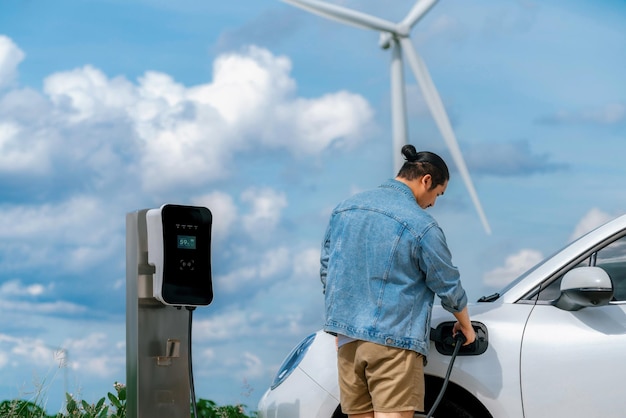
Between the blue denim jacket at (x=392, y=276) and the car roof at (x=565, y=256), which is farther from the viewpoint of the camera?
the car roof at (x=565, y=256)

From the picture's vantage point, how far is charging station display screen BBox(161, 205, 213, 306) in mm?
4797

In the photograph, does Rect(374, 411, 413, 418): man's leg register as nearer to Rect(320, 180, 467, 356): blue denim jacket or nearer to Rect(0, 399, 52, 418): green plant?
Rect(320, 180, 467, 356): blue denim jacket

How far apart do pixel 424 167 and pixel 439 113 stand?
10.6 metres

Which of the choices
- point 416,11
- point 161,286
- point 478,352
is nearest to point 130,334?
point 161,286

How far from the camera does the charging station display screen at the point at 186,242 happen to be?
15.9 feet

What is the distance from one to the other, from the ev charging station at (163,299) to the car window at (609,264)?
1707 millimetres

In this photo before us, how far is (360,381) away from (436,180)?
93 centimetres

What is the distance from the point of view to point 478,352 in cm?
420

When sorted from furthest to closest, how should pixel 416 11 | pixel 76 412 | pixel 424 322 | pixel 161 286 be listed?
pixel 416 11 → pixel 76 412 → pixel 161 286 → pixel 424 322

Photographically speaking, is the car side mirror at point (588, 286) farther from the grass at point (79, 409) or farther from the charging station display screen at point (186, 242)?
the grass at point (79, 409)

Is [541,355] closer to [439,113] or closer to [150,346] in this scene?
[150,346]

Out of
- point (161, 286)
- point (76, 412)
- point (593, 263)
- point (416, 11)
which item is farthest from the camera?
point (416, 11)

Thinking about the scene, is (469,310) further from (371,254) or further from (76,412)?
(76,412)

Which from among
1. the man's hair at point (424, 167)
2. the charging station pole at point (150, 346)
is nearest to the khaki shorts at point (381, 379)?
the man's hair at point (424, 167)
